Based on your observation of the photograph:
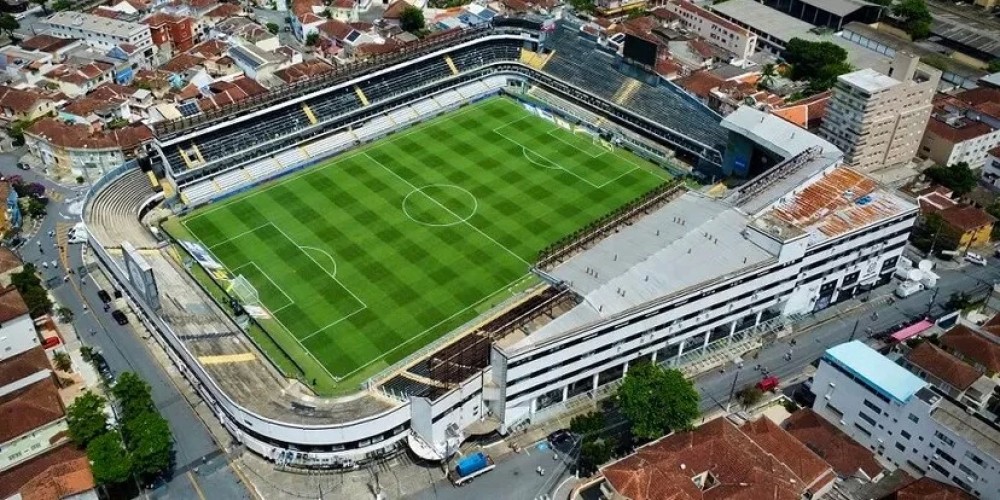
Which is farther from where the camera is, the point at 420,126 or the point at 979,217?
the point at 420,126

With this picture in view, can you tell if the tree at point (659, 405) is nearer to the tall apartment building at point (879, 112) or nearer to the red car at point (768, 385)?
the red car at point (768, 385)

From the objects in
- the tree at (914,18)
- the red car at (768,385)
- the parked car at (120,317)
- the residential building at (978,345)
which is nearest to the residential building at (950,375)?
the residential building at (978,345)

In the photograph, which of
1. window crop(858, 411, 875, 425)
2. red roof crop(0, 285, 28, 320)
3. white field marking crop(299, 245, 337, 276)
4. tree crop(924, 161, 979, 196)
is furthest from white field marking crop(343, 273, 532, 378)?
tree crop(924, 161, 979, 196)

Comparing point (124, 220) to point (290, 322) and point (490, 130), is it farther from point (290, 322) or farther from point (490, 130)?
point (490, 130)

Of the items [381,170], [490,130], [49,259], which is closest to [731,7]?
[490,130]

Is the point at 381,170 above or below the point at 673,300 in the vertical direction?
below

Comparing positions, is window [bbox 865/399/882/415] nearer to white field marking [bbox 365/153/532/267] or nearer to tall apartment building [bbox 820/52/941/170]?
white field marking [bbox 365/153/532/267]

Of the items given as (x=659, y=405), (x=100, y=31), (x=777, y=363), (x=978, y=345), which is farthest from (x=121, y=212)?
(x=978, y=345)
